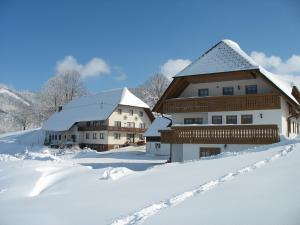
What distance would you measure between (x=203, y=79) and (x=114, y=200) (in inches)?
684

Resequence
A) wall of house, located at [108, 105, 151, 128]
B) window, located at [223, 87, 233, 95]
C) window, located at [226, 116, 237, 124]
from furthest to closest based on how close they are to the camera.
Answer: wall of house, located at [108, 105, 151, 128] → window, located at [223, 87, 233, 95] → window, located at [226, 116, 237, 124]

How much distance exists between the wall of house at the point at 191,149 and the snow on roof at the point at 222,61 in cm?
507

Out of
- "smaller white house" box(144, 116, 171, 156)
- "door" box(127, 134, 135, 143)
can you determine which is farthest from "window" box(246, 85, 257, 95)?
"door" box(127, 134, 135, 143)

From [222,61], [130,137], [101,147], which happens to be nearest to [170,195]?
[222,61]

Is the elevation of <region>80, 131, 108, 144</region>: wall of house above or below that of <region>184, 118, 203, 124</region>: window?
below

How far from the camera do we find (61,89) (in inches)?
2862

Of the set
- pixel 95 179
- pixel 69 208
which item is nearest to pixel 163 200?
pixel 69 208

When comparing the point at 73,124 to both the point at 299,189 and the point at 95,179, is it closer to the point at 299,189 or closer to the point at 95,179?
the point at 95,179

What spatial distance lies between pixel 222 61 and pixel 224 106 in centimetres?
321

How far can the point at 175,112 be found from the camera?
25.9 metres

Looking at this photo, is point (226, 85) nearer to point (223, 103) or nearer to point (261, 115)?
point (223, 103)

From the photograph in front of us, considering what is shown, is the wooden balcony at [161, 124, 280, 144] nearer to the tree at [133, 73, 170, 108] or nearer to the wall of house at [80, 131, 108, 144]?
the wall of house at [80, 131, 108, 144]

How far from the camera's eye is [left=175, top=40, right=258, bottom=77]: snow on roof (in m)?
23.3

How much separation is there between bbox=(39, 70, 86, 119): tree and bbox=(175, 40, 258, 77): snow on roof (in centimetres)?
5057
